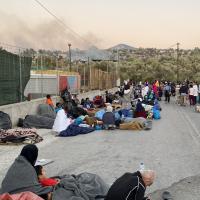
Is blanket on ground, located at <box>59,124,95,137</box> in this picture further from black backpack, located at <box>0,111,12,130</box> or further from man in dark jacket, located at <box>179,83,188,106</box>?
man in dark jacket, located at <box>179,83,188,106</box>

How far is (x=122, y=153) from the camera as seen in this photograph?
496 inches

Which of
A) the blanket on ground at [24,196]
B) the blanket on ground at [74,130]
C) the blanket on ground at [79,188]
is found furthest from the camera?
the blanket on ground at [74,130]

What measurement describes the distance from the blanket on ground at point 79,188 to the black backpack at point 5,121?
8540 mm

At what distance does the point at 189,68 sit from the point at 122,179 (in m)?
95.7

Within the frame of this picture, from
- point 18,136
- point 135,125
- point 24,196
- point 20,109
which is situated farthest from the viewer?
point 20,109

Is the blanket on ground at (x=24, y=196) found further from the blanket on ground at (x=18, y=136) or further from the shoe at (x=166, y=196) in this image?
the blanket on ground at (x=18, y=136)

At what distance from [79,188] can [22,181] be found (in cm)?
95

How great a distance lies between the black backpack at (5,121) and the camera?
16.2m

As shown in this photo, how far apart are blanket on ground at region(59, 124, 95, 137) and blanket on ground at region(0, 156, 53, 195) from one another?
29.2ft

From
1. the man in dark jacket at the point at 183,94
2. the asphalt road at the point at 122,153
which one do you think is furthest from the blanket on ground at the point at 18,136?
the man in dark jacket at the point at 183,94

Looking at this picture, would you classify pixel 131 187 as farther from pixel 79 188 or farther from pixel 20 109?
pixel 20 109

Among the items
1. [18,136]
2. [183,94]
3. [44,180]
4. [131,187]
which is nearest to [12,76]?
[18,136]

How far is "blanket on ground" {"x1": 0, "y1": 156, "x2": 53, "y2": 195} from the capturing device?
719cm

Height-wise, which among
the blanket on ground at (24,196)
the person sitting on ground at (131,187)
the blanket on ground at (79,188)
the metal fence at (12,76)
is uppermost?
the metal fence at (12,76)
